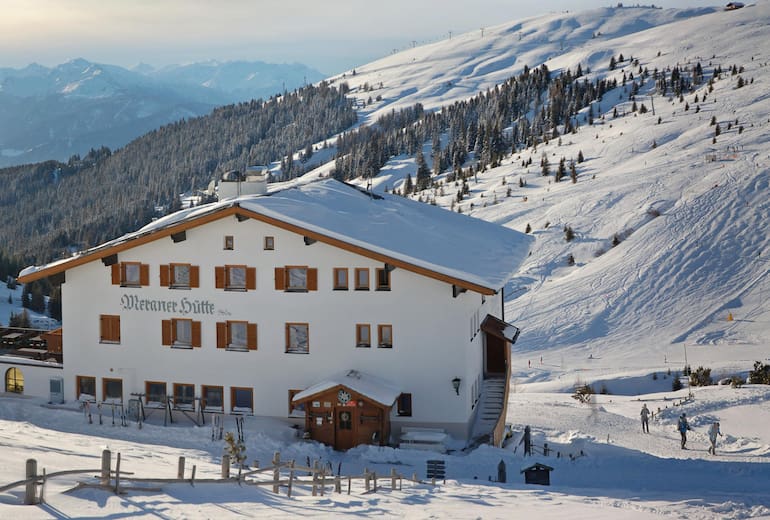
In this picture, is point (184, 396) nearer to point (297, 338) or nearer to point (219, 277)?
point (219, 277)

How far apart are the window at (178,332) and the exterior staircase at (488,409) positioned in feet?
31.0

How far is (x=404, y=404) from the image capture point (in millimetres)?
28547

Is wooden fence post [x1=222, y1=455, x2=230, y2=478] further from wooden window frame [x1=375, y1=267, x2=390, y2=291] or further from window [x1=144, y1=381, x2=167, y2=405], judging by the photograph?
window [x1=144, y1=381, x2=167, y2=405]

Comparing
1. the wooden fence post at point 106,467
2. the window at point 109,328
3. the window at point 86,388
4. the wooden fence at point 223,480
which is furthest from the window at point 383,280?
the wooden fence post at point 106,467

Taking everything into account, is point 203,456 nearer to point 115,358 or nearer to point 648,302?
point 115,358

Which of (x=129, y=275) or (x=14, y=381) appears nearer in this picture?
(x=129, y=275)

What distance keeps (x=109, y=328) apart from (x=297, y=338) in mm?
6496

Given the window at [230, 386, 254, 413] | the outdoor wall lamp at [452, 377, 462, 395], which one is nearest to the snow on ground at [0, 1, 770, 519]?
the window at [230, 386, 254, 413]

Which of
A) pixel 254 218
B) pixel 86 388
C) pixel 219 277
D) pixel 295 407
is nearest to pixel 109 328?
pixel 86 388

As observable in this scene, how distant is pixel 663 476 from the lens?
2373 centimetres

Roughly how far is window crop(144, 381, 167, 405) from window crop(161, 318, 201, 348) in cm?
139

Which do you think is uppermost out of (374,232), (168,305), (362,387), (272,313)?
(374,232)

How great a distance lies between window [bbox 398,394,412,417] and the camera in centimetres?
2850

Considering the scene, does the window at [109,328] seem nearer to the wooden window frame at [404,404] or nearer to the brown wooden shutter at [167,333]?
the brown wooden shutter at [167,333]
